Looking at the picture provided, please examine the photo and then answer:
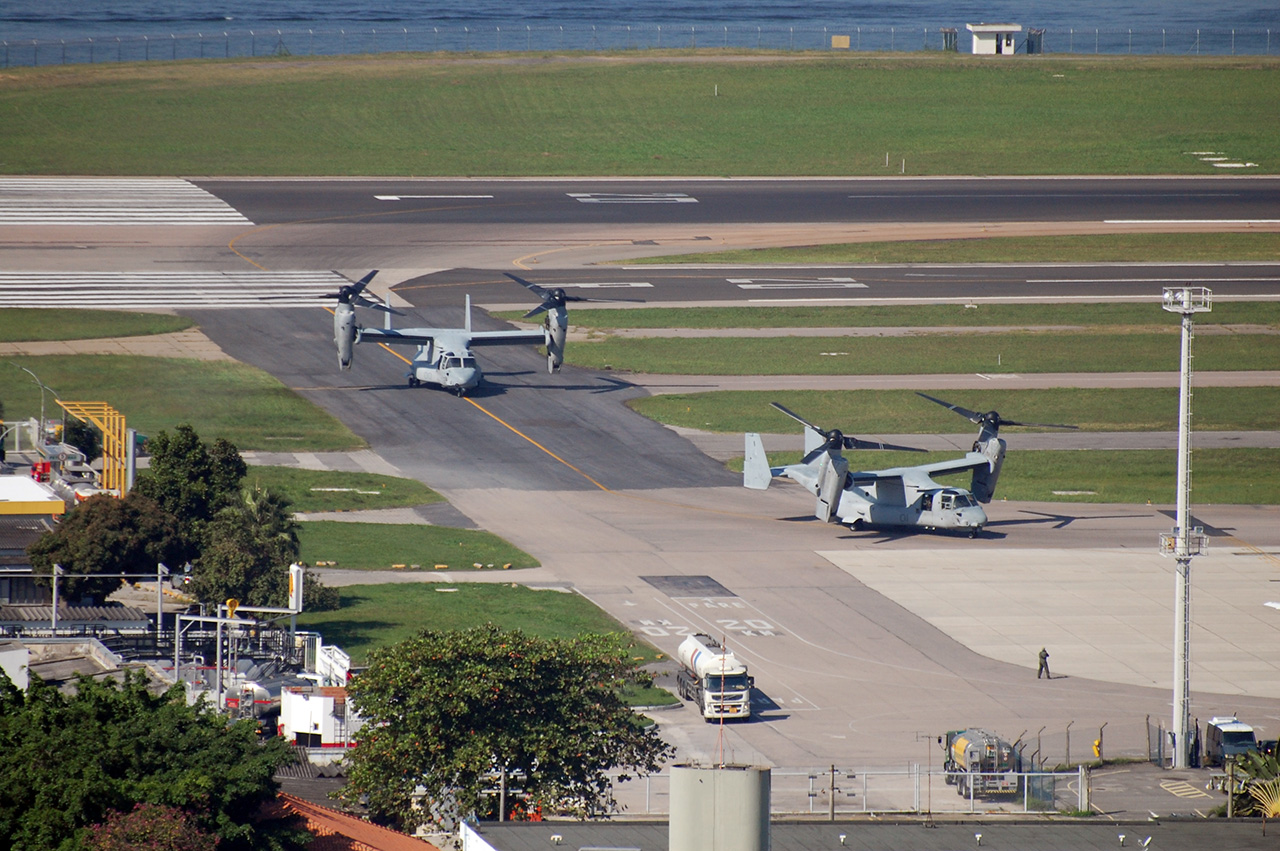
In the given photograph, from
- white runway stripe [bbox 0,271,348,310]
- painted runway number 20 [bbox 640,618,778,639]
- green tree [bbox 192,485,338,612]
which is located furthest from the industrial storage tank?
white runway stripe [bbox 0,271,348,310]

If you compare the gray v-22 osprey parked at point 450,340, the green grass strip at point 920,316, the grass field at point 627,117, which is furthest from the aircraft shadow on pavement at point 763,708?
the grass field at point 627,117

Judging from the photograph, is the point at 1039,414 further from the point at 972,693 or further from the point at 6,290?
the point at 6,290

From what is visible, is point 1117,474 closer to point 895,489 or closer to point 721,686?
point 895,489

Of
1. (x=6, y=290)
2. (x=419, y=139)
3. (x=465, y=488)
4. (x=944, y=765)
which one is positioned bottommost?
(x=944, y=765)

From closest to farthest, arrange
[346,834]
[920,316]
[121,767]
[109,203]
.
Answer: [121,767], [346,834], [920,316], [109,203]

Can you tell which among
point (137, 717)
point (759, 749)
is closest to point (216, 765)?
point (137, 717)

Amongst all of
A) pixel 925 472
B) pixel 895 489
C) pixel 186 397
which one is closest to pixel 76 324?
pixel 186 397
